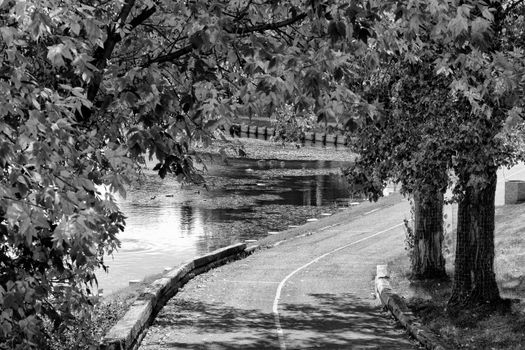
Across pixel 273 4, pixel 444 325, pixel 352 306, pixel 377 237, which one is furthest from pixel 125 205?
pixel 273 4

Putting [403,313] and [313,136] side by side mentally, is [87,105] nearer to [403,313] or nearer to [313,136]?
[403,313]

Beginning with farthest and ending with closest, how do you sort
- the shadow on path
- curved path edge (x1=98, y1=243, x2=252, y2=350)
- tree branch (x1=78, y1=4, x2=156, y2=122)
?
the shadow on path → curved path edge (x1=98, y1=243, x2=252, y2=350) → tree branch (x1=78, y1=4, x2=156, y2=122)

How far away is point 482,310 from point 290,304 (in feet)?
18.2

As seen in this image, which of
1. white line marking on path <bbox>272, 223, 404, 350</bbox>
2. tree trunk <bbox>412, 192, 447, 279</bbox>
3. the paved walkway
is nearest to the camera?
the paved walkway

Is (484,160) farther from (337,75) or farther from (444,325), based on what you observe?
(337,75)

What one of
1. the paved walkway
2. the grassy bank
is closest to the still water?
the paved walkway

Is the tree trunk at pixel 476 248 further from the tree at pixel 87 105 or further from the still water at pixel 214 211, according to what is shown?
the still water at pixel 214 211

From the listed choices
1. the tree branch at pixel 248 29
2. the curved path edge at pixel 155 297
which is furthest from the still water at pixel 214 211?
the tree branch at pixel 248 29

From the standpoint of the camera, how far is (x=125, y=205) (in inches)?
1806

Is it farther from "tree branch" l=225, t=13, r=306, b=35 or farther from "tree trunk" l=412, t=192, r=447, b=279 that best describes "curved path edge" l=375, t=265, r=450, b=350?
"tree branch" l=225, t=13, r=306, b=35

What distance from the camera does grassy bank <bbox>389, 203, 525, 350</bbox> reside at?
52.6 feet

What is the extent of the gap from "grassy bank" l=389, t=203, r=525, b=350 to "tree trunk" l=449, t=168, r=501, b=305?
355 millimetres

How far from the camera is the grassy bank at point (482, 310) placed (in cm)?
1603

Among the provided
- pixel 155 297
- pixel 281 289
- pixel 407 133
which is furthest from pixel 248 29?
pixel 281 289
